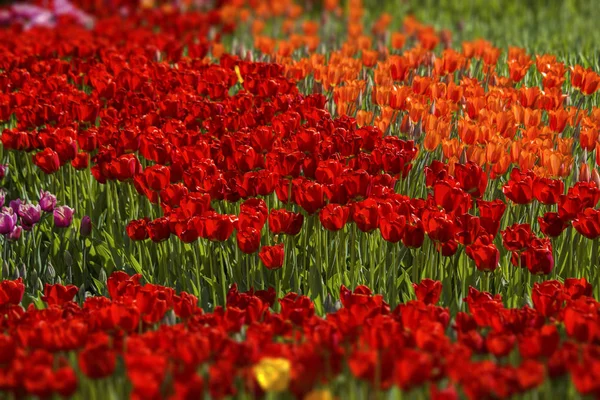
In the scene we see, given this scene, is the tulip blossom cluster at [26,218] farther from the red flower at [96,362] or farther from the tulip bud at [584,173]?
the tulip bud at [584,173]

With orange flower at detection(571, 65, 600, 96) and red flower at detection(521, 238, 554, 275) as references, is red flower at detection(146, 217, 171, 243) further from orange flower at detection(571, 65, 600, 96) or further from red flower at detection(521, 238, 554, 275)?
orange flower at detection(571, 65, 600, 96)

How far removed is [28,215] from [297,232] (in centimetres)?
119

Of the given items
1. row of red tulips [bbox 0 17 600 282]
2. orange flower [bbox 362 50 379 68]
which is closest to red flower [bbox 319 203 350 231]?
row of red tulips [bbox 0 17 600 282]

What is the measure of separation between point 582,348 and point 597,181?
5.09 ft

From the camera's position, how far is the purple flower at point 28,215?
12.5ft

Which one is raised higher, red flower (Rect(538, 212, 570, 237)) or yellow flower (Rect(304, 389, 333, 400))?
yellow flower (Rect(304, 389, 333, 400))

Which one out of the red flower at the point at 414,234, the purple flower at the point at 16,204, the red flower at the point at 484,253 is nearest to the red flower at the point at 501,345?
the red flower at the point at 484,253

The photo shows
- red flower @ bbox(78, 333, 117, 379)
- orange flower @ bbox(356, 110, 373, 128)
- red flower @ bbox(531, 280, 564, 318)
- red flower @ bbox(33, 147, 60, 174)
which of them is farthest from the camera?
orange flower @ bbox(356, 110, 373, 128)

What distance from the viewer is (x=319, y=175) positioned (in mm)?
3699

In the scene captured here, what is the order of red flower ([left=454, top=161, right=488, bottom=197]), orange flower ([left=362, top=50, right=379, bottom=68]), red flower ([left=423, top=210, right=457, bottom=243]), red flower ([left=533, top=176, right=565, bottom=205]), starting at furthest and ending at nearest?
orange flower ([left=362, top=50, right=379, bottom=68]) < red flower ([left=454, top=161, right=488, bottom=197]) < red flower ([left=533, top=176, right=565, bottom=205]) < red flower ([left=423, top=210, right=457, bottom=243])

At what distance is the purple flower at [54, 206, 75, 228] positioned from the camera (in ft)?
12.5

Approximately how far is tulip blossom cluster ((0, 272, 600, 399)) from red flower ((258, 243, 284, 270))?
36 cm

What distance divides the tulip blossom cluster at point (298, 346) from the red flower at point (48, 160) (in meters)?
1.18

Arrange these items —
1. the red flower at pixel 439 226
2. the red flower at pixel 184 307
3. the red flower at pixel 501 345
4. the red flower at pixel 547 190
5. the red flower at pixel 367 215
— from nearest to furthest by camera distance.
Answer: the red flower at pixel 501 345, the red flower at pixel 184 307, the red flower at pixel 439 226, the red flower at pixel 367 215, the red flower at pixel 547 190
